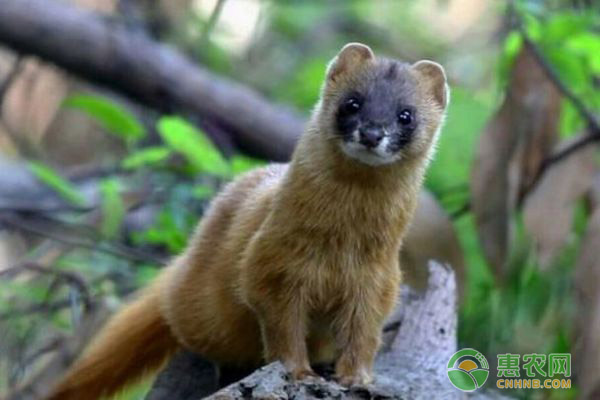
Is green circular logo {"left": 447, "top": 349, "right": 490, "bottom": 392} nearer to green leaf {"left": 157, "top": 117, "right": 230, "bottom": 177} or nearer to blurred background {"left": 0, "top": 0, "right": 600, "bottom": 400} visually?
blurred background {"left": 0, "top": 0, "right": 600, "bottom": 400}

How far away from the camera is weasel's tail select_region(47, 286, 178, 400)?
438 centimetres

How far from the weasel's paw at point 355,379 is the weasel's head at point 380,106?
0.59m

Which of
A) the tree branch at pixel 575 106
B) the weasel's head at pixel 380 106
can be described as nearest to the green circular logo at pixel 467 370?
the weasel's head at pixel 380 106

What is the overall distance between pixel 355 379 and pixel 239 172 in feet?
7.15

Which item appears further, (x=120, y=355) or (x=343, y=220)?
(x=120, y=355)

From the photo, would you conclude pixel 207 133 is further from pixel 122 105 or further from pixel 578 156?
pixel 578 156

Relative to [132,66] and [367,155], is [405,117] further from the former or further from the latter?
[132,66]

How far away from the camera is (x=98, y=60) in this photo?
7293mm

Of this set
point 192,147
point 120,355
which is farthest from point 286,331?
point 192,147

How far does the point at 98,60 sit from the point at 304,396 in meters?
A: 4.29

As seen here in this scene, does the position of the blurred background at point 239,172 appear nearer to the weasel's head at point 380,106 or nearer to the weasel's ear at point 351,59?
the weasel's head at point 380,106

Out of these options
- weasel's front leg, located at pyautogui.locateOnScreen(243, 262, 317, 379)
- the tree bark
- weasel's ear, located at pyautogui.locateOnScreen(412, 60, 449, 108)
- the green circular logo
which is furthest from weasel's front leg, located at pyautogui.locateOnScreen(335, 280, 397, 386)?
the tree bark

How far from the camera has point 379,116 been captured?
3.54 m

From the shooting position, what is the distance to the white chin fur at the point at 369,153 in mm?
3500
